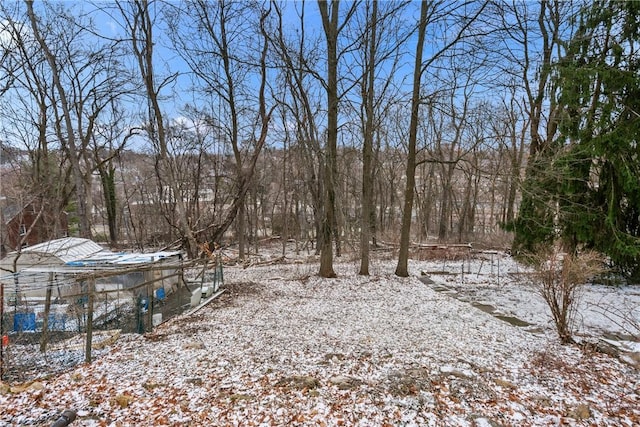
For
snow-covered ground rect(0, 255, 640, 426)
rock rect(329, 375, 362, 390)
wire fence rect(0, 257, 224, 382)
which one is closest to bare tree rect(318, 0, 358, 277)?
snow-covered ground rect(0, 255, 640, 426)

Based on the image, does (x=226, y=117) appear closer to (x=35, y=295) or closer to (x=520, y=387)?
(x=35, y=295)

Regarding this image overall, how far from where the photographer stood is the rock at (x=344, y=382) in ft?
10.8

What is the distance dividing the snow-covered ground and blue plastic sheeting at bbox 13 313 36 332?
1283mm

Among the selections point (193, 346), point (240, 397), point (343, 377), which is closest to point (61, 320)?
point (193, 346)

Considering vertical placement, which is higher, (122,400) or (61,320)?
(61,320)

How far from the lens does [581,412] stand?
2861 millimetres

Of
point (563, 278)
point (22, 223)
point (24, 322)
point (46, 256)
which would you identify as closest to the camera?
point (563, 278)

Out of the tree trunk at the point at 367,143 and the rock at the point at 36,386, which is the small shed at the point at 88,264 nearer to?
the rock at the point at 36,386

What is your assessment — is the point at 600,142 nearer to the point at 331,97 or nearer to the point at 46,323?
the point at 331,97

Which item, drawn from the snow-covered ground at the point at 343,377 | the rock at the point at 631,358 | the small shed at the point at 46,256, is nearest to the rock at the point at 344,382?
the snow-covered ground at the point at 343,377

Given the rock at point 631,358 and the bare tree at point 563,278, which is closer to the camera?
the rock at point 631,358

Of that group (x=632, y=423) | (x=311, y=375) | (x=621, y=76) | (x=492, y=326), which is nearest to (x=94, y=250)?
(x=311, y=375)

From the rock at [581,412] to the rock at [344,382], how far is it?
1901 millimetres

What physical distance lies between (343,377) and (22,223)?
11.9m
